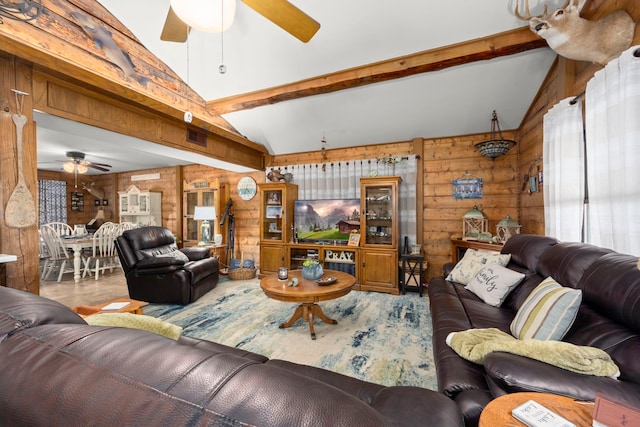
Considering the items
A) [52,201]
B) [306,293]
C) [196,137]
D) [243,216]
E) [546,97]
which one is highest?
[546,97]

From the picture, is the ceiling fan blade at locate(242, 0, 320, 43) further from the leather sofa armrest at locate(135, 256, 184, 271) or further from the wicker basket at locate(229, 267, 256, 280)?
the wicker basket at locate(229, 267, 256, 280)

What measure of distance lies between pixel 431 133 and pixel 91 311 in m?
4.29

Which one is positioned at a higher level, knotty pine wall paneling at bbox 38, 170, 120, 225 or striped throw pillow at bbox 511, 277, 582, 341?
knotty pine wall paneling at bbox 38, 170, 120, 225

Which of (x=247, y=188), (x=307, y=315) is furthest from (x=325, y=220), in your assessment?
(x=307, y=315)

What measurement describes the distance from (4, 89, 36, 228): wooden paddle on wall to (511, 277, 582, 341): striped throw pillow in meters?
3.53

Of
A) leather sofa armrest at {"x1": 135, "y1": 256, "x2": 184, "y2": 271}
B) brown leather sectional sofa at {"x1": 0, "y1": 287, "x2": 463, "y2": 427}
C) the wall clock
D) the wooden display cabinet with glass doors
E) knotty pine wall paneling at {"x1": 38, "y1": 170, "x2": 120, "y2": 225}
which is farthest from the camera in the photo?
knotty pine wall paneling at {"x1": 38, "y1": 170, "x2": 120, "y2": 225}

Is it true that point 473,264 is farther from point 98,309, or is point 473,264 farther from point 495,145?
point 98,309

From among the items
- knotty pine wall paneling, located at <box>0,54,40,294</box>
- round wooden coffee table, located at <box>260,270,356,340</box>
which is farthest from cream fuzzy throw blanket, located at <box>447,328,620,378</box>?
knotty pine wall paneling, located at <box>0,54,40,294</box>

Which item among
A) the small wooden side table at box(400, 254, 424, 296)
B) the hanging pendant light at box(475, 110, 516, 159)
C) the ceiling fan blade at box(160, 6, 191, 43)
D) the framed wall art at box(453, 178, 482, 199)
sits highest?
the ceiling fan blade at box(160, 6, 191, 43)

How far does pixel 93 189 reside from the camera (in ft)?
23.2

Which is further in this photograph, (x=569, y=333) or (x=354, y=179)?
(x=354, y=179)

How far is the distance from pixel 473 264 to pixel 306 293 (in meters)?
1.66

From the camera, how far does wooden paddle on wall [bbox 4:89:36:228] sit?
2.00 m

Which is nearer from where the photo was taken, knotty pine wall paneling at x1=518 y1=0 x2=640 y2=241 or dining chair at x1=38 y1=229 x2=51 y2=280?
knotty pine wall paneling at x1=518 y1=0 x2=640 y2=241
